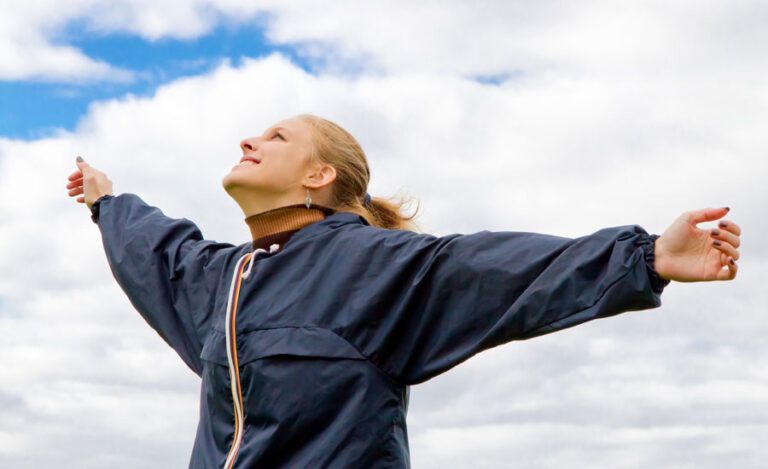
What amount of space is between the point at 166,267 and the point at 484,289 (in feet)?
6.17

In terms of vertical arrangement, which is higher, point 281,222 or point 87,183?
point 87,183

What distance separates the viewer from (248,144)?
16.3ft

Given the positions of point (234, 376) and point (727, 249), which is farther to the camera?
point (234, 376)

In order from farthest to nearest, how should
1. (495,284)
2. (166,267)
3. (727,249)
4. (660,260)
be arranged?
(166,267), (495,284), (660,260), (727,249)

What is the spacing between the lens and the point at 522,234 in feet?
13.9

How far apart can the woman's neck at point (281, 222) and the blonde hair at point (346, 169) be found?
6.7 inches

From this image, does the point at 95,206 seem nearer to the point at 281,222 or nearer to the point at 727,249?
the point at 281,222

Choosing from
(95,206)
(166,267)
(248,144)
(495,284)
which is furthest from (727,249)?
(95,206)

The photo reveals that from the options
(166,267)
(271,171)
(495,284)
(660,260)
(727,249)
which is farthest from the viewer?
(166,267)

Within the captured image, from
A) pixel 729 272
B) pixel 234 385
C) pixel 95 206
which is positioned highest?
pixel 95 206

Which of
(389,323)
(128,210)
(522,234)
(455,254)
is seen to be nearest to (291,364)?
(389,323)

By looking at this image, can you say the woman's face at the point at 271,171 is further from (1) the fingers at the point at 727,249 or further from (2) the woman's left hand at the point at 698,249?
(1) the fingers at the point at 727,249

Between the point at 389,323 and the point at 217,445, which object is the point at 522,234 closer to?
the point at 389,323

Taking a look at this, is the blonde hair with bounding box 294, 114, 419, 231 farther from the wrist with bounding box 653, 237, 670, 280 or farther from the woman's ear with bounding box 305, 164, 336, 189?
the wrist with bounding box 653, 237, 670, 280
